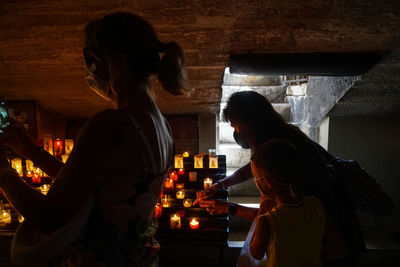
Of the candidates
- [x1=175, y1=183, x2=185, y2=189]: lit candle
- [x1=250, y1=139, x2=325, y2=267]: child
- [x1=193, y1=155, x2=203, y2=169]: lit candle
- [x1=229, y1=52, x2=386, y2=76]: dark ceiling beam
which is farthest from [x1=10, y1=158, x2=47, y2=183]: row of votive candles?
[x1=250, y1=139, x2=325, y2=267]: child

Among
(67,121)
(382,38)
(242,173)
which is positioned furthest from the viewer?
Answer: (67,121)

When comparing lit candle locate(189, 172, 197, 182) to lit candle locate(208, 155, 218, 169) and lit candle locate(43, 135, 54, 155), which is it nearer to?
lit candle locate(208, 155, 218, 169)

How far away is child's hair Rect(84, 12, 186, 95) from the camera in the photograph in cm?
88

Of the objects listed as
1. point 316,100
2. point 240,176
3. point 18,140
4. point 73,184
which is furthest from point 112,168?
point 316,100

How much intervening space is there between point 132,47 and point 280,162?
1.24m

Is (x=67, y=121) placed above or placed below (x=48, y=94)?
below

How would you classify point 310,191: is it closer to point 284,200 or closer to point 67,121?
point 284,200

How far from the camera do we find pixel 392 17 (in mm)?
2035

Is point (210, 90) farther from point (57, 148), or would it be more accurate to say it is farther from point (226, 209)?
point (57, 148)

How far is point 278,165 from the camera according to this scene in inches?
60.8

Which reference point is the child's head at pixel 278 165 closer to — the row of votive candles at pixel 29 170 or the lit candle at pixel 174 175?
the lit candle at pixel 174 175

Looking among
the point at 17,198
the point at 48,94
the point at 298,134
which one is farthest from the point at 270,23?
the point at 48,94

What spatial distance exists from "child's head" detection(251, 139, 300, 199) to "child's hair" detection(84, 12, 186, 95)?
3.09 feet

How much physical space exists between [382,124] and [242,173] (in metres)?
3.27
